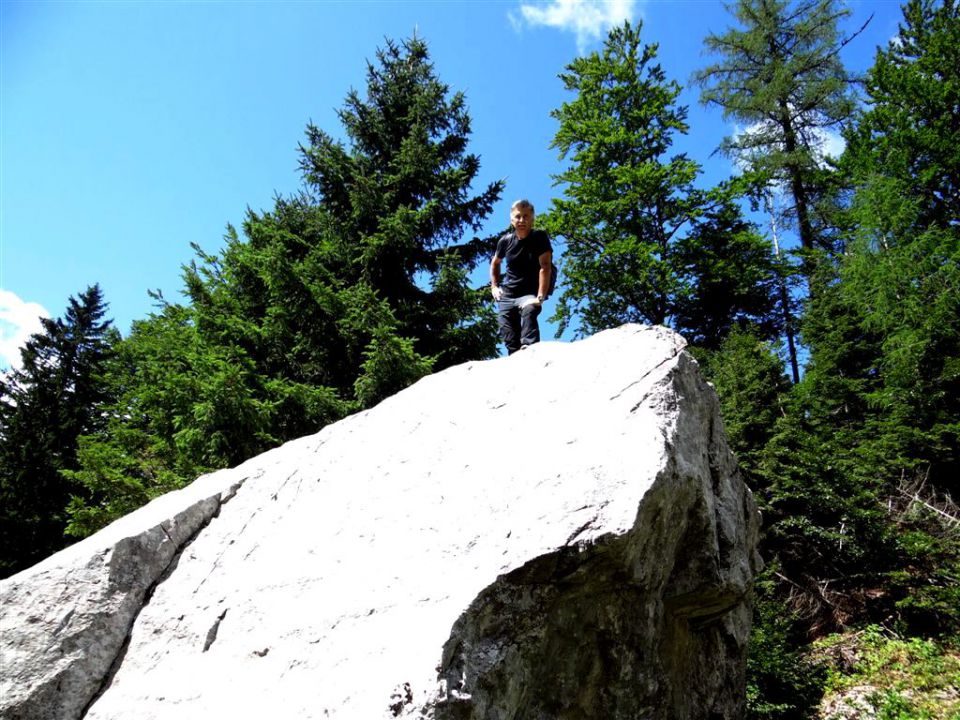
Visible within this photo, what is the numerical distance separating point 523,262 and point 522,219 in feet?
1.50

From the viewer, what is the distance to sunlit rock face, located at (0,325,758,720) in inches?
107

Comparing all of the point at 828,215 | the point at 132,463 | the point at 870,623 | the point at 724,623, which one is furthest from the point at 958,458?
the point at 132,463

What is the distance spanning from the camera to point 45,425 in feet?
52.4

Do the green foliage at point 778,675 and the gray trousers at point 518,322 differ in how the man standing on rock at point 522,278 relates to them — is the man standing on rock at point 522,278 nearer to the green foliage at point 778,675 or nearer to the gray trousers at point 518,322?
the gray trousers at point 518,322

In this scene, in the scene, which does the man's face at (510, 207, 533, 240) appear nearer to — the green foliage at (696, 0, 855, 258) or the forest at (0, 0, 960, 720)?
the forest at (0, 0, 960, 720)

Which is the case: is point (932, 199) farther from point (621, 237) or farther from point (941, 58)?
point (621, 237)

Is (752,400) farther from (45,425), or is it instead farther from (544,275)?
(45,425)

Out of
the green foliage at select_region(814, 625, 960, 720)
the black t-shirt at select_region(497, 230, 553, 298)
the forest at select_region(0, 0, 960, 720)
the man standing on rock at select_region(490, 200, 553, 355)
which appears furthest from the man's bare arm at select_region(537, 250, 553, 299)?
the green foliage at select_region(814, 625, 960, 720)

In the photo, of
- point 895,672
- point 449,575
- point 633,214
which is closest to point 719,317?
point 633,214

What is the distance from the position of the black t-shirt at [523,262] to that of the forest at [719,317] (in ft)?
9.37

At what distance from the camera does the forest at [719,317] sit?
8.16 meters

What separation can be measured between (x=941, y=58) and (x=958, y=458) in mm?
9609

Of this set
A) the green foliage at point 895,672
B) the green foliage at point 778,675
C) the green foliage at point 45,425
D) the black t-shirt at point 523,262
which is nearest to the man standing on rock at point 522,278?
the black t-shirt at point 523,262

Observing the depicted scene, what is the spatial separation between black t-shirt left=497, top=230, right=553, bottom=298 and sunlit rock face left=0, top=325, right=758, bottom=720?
1261 mm
